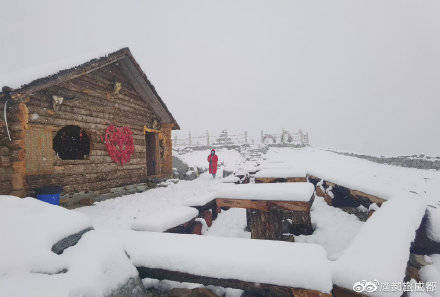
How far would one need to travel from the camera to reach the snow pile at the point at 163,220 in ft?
7.20

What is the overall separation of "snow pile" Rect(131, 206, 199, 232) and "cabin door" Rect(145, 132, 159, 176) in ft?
28.0

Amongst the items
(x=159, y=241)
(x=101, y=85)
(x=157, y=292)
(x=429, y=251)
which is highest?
(x=101, y=85)

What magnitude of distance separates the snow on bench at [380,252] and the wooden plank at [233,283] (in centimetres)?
18

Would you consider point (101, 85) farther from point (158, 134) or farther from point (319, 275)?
point (319, 275)

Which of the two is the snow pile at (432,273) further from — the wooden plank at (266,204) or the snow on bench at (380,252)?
the wooden plank at (266,204)

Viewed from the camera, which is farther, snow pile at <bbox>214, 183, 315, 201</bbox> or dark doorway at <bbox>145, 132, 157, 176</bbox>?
dark doorway at <bbox>145, 132, 157, 176</bbox>

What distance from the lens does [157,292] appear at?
1.59m

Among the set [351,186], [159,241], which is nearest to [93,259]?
[159,241]

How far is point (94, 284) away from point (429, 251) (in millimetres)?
3381

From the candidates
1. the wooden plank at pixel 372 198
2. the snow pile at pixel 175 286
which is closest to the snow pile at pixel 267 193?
the wooden plank at pixel 372 198

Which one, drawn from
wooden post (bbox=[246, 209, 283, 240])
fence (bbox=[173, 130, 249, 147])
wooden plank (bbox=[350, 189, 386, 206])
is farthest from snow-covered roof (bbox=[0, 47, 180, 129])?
fence (bbox=[173, 130, 249, 147])

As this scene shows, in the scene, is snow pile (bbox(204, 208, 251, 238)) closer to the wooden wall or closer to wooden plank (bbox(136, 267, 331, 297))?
wooden plank (bbox(136, 267, 331, 297))

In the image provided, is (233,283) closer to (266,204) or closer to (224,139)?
(266,204)

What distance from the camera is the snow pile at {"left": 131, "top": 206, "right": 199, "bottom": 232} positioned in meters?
2.19
